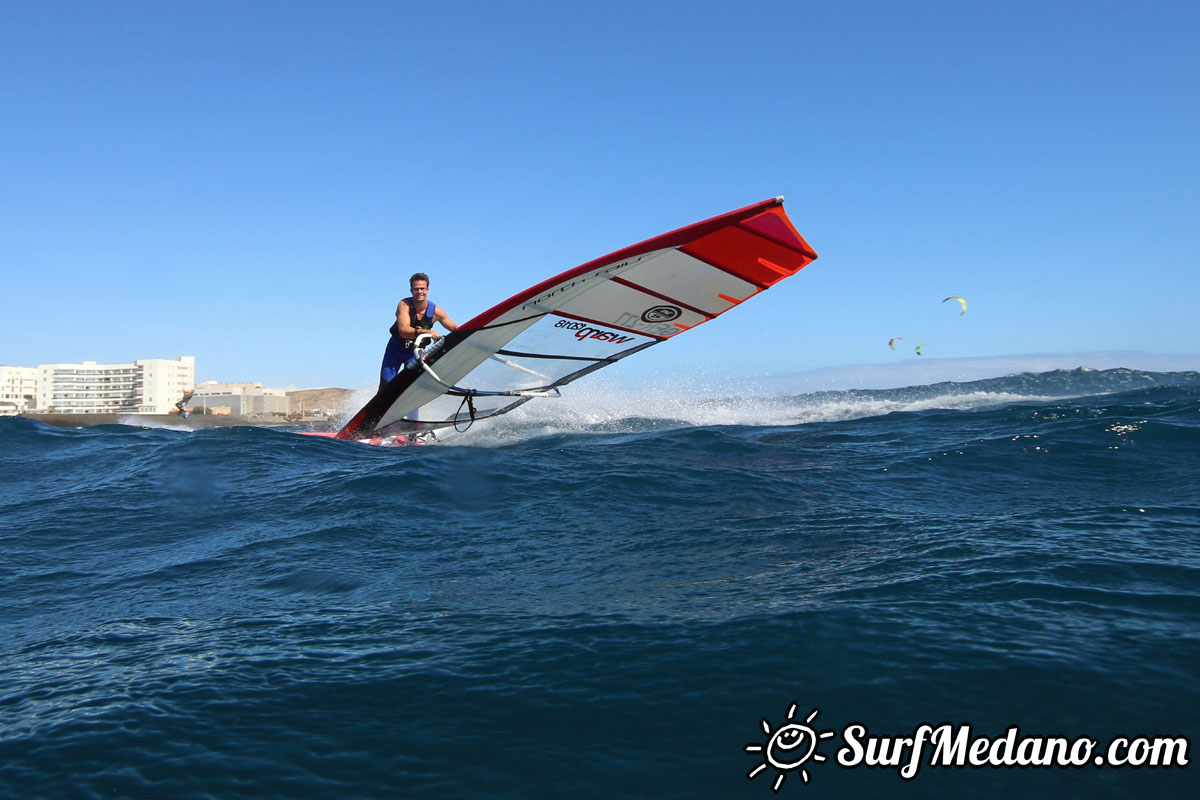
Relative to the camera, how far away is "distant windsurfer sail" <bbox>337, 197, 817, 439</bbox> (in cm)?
679

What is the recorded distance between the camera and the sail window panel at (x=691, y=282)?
7.13 metres

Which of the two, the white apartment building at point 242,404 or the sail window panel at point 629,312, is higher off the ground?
the sail window panel at point 629,312

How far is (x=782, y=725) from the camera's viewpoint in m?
2.20

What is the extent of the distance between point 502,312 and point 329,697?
17.8ft

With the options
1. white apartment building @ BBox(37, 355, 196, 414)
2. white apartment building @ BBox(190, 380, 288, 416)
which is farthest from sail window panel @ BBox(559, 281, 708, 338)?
white apartment building @ BBox(37, 355, 196, 414)

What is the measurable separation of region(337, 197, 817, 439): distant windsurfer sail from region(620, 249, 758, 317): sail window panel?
0.04ft

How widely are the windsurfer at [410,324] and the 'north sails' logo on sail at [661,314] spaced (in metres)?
2.48

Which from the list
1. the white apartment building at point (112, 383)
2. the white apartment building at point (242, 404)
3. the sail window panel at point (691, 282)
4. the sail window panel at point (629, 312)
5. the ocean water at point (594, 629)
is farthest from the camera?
the white apartment building at point (112, 383)

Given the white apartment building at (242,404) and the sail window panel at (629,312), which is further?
the white apartment building at (242,404)

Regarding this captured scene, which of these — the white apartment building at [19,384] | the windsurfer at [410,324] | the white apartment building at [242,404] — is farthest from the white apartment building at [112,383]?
the windsurfer at [410,324]

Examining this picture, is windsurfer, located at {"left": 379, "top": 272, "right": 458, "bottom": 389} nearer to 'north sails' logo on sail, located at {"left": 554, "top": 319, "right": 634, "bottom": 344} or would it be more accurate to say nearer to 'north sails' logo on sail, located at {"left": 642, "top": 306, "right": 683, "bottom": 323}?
'north sails' logo on sail, located at {"left": 554, "top": 319, "right": 634, "bottom": 344}

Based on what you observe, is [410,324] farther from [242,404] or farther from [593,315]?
[242,404]

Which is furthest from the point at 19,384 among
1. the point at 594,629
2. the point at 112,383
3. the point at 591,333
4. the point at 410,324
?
the point at 594,629

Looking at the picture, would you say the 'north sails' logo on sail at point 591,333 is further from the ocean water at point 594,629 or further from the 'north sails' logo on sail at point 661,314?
the ocean water at point 594,629
